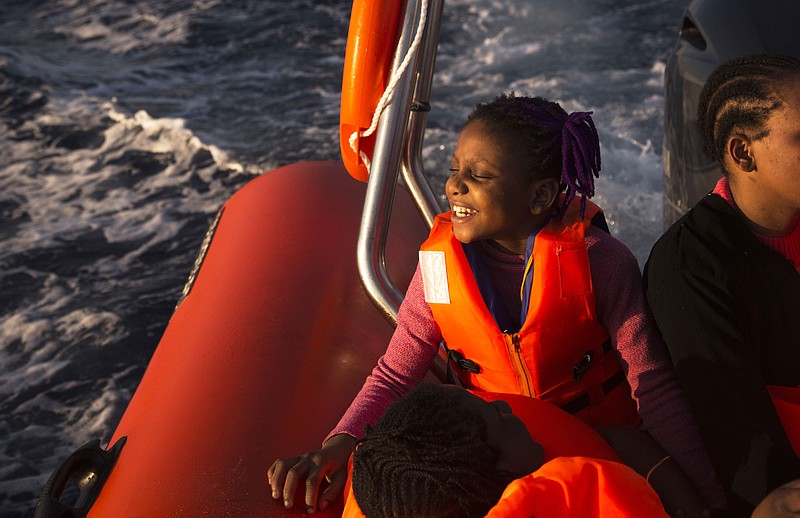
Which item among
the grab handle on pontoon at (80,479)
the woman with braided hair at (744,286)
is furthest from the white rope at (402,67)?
the grab handle on pontoon at (80,479)

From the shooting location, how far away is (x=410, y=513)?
97 centimetres

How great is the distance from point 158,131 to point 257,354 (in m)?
3.06

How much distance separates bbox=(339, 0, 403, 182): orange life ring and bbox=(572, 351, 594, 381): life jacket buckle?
65cm

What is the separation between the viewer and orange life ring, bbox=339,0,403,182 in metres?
1.72

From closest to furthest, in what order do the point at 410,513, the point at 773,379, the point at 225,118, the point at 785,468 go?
the point at 410,513 < the point at 785,468 < the point at 773,379 < the point at 225,118

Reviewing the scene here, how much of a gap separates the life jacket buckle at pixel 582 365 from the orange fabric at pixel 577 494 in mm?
328

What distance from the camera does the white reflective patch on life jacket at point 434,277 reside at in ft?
4.45

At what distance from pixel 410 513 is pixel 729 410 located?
470 mm

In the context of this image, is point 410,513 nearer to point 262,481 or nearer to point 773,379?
point 262,481

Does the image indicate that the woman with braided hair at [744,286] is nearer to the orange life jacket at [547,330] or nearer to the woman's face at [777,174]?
the woman's face at [777,174]

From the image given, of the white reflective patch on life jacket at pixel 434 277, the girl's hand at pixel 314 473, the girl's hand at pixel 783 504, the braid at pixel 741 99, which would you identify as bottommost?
the girl's hand at pixel 314 473

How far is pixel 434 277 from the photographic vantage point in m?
1.38

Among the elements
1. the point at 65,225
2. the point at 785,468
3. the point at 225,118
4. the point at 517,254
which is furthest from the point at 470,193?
the point at 225,118

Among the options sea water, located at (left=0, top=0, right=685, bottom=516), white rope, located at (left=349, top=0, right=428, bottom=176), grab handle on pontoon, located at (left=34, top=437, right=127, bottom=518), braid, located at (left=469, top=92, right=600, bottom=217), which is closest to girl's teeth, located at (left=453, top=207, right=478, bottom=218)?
braid, located at (left=469, top=92, right=600, bottom=217)
